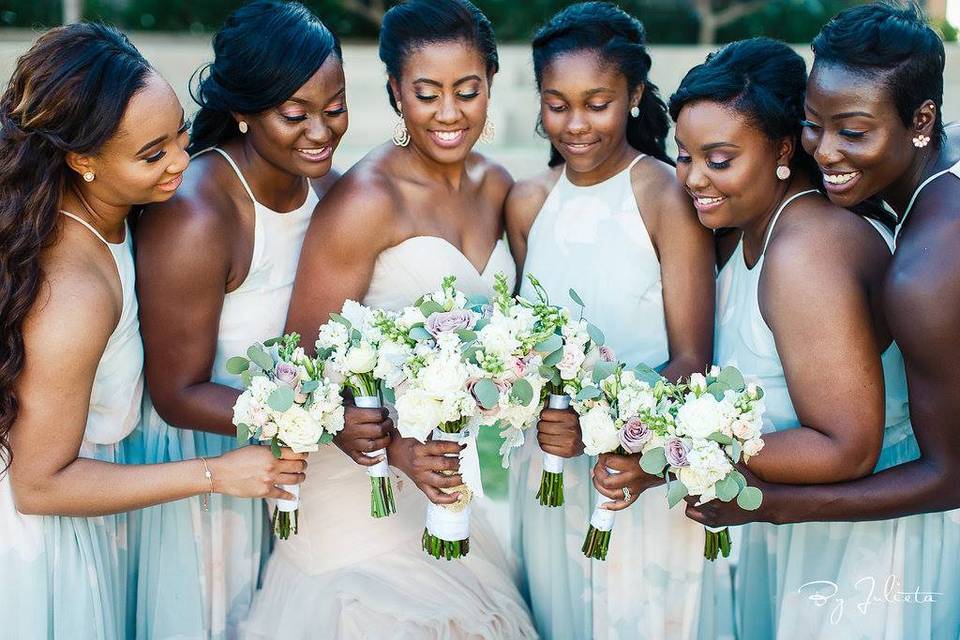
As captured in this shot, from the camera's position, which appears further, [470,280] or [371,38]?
[371,38]

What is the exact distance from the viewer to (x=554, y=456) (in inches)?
145

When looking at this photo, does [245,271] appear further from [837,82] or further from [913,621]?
[913,621]

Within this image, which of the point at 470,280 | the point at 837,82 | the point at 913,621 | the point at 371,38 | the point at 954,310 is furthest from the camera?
the point at 371,38

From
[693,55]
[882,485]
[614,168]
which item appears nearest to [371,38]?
[693,55]

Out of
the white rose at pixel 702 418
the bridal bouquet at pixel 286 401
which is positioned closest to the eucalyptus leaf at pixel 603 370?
the white rose at pixel 702 418

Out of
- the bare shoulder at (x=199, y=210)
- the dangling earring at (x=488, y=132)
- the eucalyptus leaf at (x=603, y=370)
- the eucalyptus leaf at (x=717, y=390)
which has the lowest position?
the eucalyptus leaf at (x=717, y=390)

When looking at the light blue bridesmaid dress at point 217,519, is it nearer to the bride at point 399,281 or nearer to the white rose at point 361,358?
the bride at point 399,281

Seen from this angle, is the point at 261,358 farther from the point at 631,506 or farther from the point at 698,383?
the point at 631,506

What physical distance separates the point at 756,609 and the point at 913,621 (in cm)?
69

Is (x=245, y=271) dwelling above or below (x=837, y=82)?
below

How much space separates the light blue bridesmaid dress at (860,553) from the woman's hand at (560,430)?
590 mm

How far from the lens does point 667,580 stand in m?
3.99

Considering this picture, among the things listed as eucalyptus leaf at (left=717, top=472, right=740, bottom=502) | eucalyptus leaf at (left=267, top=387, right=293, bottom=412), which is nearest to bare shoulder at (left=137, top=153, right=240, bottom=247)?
eucalyptus leaf at (left=267, top=387, right=293, bottom=412)

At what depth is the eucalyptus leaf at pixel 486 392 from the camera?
327cm
